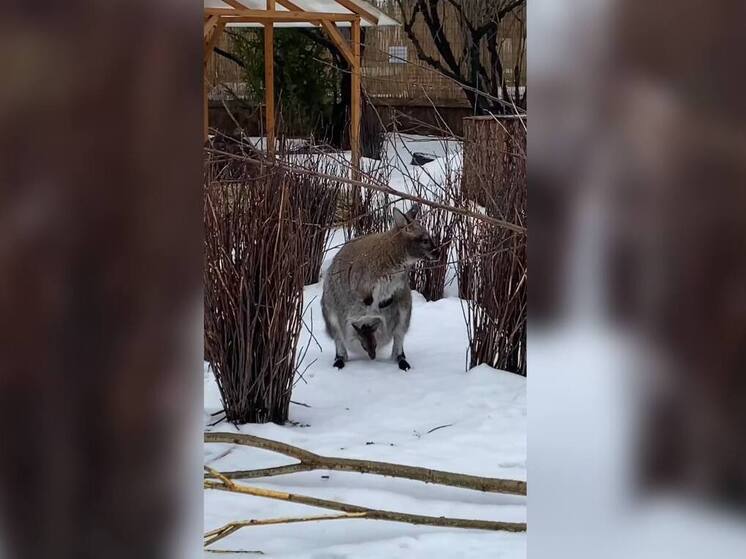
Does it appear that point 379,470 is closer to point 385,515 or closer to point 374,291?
point 385,515

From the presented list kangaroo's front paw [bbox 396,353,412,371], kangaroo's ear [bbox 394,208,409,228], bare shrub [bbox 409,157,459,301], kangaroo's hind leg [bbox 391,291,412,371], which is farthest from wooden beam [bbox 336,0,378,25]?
kangaroo's front paw [bbox 396,353,412,371]

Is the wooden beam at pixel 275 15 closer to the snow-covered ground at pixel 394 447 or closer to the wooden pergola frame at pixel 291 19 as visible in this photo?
the wooden pergola frame at pixel 291 19

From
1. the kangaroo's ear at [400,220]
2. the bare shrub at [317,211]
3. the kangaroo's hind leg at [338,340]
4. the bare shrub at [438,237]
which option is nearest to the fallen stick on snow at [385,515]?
the kangaroo's hind leg at [338,340]

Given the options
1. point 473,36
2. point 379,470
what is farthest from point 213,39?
point 379,470

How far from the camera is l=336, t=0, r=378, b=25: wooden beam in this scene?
8.87 m
